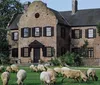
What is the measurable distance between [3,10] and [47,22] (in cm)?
1834

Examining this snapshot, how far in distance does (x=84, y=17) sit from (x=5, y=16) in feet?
55.7

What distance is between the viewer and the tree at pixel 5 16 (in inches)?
2337

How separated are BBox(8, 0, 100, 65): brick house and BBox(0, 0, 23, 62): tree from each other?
1.67 metres

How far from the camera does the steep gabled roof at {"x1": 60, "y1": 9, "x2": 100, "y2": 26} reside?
58.3 meters

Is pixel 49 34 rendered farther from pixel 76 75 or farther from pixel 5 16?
pixel 76 75

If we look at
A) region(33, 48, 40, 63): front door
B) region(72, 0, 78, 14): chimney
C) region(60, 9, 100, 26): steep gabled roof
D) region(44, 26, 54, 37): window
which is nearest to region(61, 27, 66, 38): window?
region(60, 9, 100, 26): steep gabled roof

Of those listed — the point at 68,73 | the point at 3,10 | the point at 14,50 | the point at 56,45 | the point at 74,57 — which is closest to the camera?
the point at 68,73

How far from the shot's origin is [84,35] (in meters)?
58.3

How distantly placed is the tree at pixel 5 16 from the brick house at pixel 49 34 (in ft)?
5.48

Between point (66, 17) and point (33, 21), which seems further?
point (66, 17)

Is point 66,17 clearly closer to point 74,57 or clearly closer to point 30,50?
point 30,50

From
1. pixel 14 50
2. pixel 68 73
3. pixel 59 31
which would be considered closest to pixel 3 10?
pixel 14 50

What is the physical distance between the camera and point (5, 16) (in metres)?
69.4

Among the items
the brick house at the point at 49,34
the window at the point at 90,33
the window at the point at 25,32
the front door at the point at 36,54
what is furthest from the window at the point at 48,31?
the window at the point at 90,33
